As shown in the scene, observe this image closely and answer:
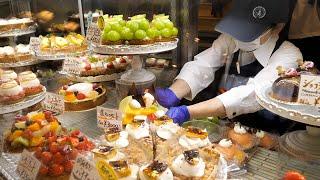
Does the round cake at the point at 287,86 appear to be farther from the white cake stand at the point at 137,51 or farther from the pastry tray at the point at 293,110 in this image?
the white cake stand at the point at 137,51

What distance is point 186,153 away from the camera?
144 cm

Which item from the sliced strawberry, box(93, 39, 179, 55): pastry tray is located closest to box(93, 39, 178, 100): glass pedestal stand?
box(93, 39, 179, 55): pastry tray

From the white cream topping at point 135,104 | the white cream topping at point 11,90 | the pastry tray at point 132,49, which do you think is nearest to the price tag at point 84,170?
the white cream topping at point 135,104

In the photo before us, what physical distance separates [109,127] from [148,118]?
0.21m

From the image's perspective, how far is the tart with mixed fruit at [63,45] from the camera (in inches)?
127

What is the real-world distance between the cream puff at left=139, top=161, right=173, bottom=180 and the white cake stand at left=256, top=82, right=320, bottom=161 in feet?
1.98

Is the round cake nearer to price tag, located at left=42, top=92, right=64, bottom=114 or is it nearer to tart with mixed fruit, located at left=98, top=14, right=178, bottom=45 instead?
tart with mixed fruit, located at left=98, top=14, right=178, bottom=45

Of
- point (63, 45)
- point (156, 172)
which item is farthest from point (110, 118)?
point (63, 45)

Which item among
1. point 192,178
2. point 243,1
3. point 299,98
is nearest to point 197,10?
point 243,1

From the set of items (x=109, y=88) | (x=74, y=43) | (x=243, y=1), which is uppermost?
(x=243, y=1)

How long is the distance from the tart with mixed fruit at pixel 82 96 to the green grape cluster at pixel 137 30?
406 millimetres

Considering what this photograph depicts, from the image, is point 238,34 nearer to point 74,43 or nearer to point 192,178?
point 192,178

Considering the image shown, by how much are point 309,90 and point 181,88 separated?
1.05 m

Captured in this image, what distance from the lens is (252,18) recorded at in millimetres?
2168
